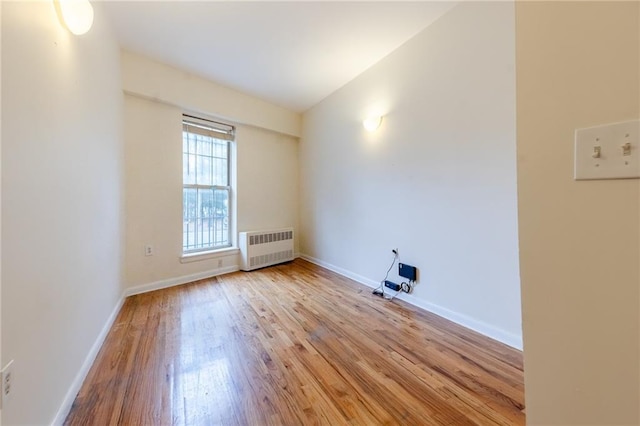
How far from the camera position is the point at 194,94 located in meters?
3.02

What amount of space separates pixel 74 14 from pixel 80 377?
1939mm

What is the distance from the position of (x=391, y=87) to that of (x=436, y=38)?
1.83ft

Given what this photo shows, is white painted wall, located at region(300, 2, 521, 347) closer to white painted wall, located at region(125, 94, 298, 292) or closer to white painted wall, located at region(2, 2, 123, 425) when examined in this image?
white painted wall, located at region(125, 94, 298, 292)

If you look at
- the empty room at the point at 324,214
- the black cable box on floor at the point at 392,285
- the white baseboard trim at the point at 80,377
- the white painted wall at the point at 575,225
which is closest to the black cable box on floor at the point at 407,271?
the empty room at the point at 324,214

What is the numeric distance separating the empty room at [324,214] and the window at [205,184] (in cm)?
3

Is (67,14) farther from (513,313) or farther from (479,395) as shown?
(513,313)

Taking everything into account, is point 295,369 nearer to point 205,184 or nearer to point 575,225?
point 575,225

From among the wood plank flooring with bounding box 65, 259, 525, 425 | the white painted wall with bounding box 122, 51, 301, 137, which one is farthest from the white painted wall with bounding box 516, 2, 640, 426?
the white painted wall with bounding box 122, 51, 301, 137

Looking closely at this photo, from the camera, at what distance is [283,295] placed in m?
2.66

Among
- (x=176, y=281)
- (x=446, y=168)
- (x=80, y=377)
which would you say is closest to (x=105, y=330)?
(x=80, y=377)

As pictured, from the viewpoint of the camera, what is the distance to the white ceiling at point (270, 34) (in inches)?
79.0

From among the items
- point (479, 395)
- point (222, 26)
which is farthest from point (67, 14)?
point (479, 395)

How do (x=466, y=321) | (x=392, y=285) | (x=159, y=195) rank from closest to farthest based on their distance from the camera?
1. (x=466, y=321)
2. (x=392, y=285)
3. (x=159, y=195)

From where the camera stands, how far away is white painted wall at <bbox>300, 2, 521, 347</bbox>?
1759 millimetres
